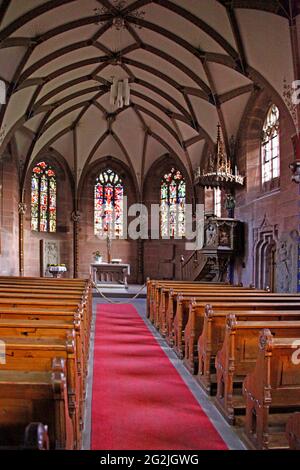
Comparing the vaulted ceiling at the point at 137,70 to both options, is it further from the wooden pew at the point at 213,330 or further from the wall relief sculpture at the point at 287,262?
the wooden pew at the point at 213,330

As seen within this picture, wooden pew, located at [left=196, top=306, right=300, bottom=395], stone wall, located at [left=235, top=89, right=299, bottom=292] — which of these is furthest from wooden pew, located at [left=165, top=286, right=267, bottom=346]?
stone wall, located at [left=235, top=89, right=299, bottom=292]

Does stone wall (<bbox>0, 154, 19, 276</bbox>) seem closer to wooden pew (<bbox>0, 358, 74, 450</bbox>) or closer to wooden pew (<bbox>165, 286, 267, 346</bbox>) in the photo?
wooden pew (<bbox>165, 286, 267, 346</bbox>)

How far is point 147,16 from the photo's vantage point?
14.7 meters

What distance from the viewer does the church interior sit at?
420cm

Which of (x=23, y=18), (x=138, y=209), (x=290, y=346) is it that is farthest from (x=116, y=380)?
(x=138, y=209)

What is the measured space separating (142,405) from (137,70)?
55.5 feet

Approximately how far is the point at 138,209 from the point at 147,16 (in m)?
13.2

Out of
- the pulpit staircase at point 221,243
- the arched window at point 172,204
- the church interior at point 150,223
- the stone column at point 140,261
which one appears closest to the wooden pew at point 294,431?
the church interior at point 150,223

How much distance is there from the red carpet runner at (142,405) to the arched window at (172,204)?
17.1 meters

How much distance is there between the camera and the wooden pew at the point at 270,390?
157 inches

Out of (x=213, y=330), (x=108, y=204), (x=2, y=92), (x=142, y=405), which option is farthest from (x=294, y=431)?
(x=108, y=204)

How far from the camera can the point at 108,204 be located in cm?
2658

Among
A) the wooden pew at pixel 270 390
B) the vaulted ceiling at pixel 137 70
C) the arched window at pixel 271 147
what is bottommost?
the wooden pew at pixel 270 390

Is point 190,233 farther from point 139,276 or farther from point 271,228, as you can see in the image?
point 271,228
